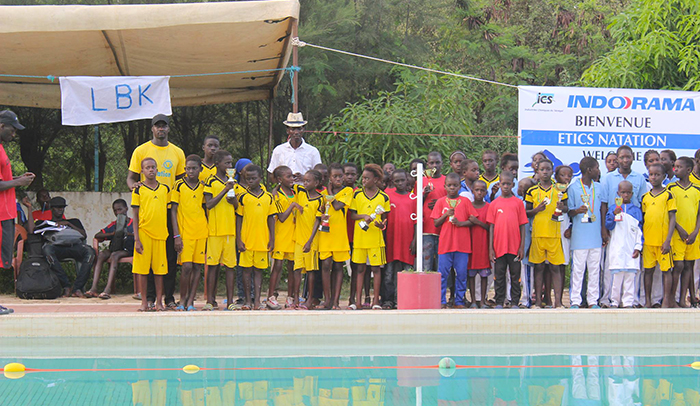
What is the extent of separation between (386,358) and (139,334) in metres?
2.09

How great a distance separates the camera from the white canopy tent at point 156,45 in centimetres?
793

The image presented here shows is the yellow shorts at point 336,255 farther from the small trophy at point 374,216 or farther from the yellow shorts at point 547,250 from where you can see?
the yellow shorts at point 547,250

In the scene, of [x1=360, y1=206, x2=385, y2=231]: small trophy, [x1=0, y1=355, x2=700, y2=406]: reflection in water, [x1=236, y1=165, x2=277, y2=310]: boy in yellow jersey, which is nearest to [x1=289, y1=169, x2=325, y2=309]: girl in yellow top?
[x1=236, y1=165, x2=277, y2=310]: boy in yellow jersey

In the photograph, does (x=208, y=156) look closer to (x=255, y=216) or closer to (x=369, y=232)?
(x=255, y=216)

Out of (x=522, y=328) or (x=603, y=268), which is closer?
(x=522, y=328)

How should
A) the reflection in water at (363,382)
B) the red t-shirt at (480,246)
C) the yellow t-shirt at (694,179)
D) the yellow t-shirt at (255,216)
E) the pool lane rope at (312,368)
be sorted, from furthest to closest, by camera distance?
the yellow t-shirt at (694,179) → the red t-shirt at (480,246) → the yellow t-shirt at (255,216) → the pool lane rope at (312,368) → the reflection in water at (363,382)

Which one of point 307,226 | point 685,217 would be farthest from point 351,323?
point 685,217

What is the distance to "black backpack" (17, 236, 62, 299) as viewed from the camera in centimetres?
810

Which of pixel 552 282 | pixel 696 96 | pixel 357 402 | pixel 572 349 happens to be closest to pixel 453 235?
pixel 552 282

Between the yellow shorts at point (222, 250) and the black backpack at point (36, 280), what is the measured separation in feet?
7.22

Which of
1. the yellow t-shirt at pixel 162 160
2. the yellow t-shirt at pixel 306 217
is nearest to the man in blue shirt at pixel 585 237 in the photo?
the yellow t-shirt at pixel 306 217

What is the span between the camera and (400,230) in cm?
771

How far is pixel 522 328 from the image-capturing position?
651 centimetres

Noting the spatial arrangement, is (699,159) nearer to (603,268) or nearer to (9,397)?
(603,268)
